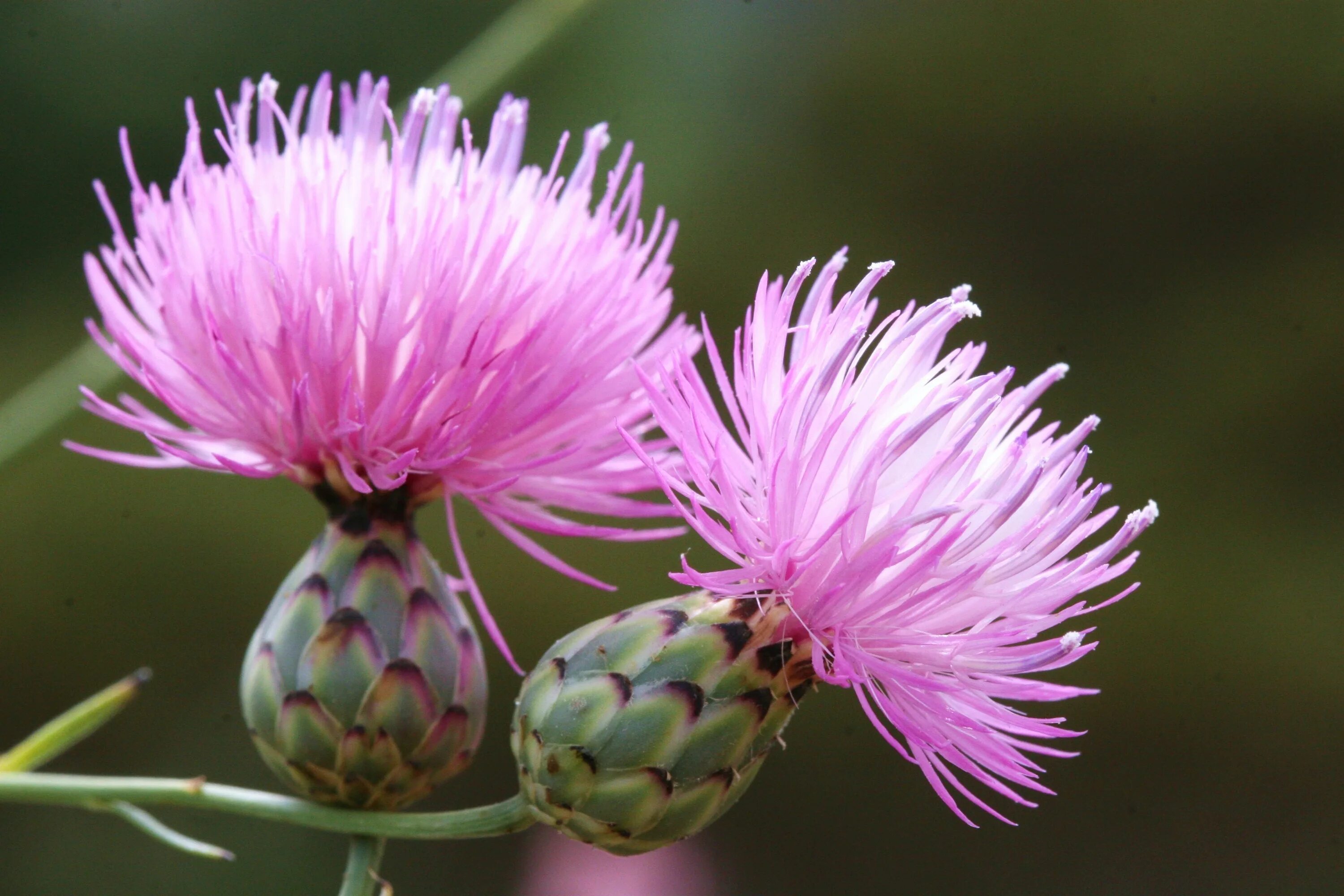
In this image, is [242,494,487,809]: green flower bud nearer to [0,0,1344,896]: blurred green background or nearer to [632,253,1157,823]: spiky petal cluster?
[632,253,1157,823]: spiky petal cluster

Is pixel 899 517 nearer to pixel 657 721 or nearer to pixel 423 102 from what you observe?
pixel 657 721

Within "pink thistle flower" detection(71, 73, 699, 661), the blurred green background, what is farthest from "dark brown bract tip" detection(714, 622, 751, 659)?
the blurred green background

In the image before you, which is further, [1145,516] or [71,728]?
[71,728]

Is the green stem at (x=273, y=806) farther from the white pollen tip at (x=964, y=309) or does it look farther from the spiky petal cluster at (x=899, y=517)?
the white pollen tip at (x=964, y=309)

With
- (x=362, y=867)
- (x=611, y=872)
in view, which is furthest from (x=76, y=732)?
(x=611, y=872)

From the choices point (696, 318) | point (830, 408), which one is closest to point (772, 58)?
point (696, 318)
